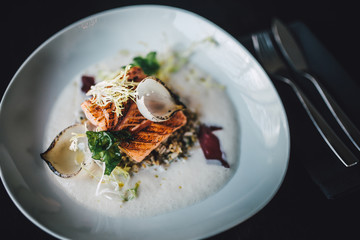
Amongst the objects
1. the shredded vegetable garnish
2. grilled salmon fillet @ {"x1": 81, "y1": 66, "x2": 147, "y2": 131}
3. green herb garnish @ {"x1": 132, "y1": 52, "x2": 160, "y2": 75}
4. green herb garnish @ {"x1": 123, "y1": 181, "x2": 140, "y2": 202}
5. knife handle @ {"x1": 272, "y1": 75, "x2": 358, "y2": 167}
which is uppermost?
green herb garnish @ {"x1": 132, "y1": 52, "x2": 160, "y2": 75}

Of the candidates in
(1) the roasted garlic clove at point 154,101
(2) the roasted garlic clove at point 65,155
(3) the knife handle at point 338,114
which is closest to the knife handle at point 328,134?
(3) the knife handle at point 338,114

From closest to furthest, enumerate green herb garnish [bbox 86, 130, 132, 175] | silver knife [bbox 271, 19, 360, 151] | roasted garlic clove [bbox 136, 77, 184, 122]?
green herb garnish [bbox 86, 130, 132, 175] < roasted garlic clove [bbox 136, 77, 184, 122] < silver knife [bbox 271, 19, 360, 151]

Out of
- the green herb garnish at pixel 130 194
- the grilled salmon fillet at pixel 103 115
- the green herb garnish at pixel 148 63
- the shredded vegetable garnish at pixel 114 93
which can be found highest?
the green herb garnish at pixel 148 63

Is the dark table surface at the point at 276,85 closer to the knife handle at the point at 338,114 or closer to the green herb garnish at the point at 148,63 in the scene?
the knife handle at the point at 338,114

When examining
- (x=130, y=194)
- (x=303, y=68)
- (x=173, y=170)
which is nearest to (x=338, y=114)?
(x=303, y=68)

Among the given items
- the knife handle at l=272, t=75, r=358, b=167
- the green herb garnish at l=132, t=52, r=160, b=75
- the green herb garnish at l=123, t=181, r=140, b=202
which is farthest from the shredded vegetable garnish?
the knife handle at l=272, t=75, r=358, b=167

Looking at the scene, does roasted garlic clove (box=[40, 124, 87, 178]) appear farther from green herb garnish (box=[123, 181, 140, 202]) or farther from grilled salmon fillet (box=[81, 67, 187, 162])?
green herb garnish (box=[123, 181, 140, 202])

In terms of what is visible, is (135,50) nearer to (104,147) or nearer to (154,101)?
(154,101)
